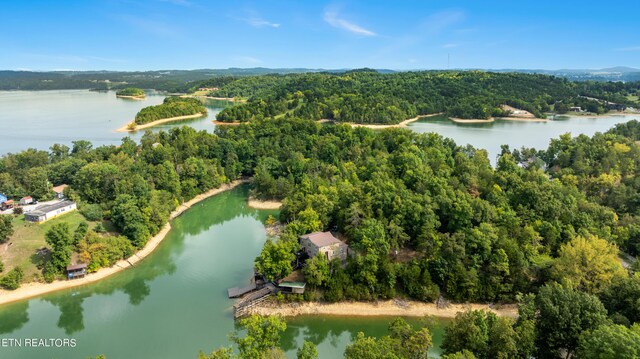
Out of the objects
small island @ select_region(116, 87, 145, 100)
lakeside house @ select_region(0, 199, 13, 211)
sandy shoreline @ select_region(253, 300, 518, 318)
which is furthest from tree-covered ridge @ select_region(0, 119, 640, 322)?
small island @ select_region(116, 87, 145, 100)

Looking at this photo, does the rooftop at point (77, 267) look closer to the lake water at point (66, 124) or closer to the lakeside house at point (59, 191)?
the lakeside house at point (59, 191)

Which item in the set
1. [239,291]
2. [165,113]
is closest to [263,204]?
[239,291]

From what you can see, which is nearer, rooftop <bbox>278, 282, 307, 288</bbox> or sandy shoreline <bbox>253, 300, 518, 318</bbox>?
sandy shoreline <bbox>253, 300, 518, 318</bbox>

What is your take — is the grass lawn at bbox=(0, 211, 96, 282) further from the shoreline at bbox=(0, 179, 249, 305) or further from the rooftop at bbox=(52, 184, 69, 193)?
the rooftop at bbox=(52, 184, 69, 193)

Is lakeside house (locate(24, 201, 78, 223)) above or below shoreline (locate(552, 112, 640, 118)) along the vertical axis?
below

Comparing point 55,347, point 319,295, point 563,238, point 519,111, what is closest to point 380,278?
point 319,295
